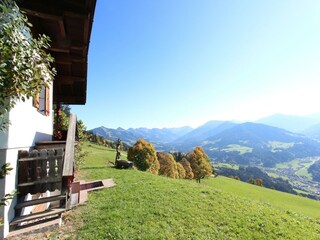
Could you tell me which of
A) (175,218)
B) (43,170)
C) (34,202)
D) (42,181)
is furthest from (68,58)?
(175,218)

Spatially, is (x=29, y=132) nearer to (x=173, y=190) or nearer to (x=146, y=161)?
(x=173, y=190)

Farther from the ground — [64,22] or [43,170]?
[64,22]

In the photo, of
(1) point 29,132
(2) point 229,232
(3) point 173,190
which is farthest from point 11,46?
(3) point 173,190

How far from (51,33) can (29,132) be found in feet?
10.4

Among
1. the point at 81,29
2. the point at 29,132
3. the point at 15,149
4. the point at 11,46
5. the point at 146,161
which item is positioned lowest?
the point at 146,161

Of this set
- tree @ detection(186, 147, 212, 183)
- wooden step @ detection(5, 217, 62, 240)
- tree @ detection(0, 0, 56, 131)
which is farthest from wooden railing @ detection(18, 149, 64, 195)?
tree @ detection(186, 147, 212, 183)

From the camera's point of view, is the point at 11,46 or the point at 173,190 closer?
the point at 11,46

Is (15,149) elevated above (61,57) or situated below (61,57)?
below

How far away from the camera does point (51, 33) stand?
6953 millimetres

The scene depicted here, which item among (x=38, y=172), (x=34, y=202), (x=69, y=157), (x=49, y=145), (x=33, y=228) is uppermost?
(x=49, y=145)

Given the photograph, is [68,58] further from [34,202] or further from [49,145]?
[34,202]

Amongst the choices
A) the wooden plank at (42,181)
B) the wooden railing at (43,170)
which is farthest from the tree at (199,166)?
the wooden plank at (42,181)

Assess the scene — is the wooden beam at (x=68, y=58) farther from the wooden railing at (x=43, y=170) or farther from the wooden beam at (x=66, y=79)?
the wooden railing at (x=43, y=170)

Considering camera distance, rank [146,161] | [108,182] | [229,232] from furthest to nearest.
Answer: [146,161]
[108,182]
[229,232]
